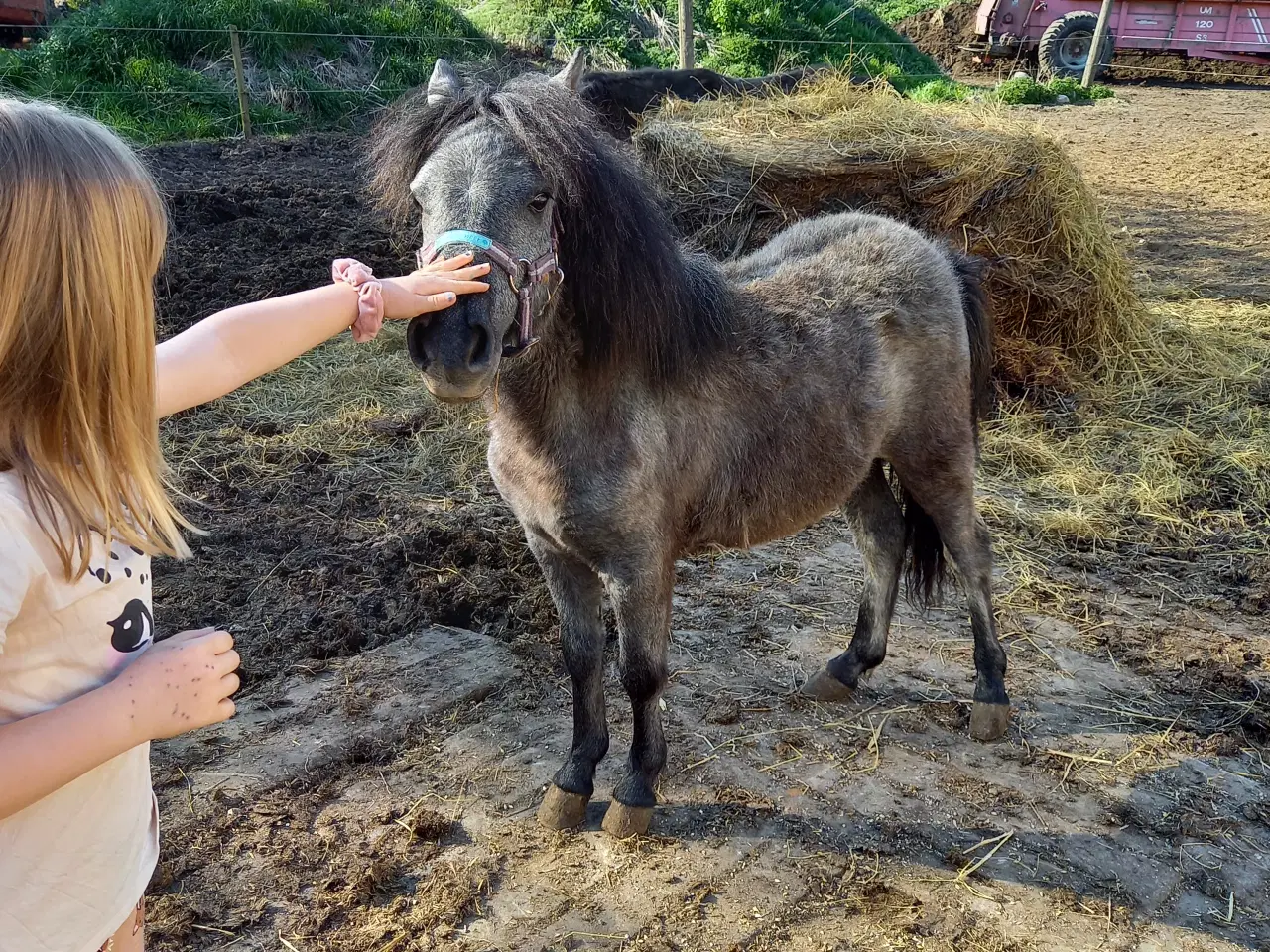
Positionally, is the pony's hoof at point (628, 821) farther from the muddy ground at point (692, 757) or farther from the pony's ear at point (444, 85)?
the pony's ear at point (444, 85)

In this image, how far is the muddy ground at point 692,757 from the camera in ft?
8.12

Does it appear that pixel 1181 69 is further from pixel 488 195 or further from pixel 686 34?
pixel 488 195

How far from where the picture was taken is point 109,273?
3.95ft

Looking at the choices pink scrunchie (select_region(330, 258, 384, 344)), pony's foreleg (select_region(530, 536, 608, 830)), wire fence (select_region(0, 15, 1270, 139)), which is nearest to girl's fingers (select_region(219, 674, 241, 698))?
pink scrunchie (select_region(330, 258, 384, 344))

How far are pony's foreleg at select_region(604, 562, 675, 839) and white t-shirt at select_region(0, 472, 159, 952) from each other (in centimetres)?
140

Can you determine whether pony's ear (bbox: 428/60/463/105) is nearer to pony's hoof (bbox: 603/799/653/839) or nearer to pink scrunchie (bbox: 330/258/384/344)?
pink scrunchie (bbox: 330/258/384/344)

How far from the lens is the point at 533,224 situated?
2.20 meters

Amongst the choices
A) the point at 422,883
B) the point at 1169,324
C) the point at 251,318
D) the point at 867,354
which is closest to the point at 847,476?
the point at 867,354

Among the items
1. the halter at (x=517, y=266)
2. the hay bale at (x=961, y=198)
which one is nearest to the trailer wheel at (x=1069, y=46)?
the hay bale at (x=961, y=198)

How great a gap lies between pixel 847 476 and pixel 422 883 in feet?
5.72

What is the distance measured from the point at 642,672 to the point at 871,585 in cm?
121

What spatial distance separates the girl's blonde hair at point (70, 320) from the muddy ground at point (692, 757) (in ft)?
5.38

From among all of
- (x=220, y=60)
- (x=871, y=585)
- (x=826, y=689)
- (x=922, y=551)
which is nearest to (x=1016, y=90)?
(x=220, y=60)

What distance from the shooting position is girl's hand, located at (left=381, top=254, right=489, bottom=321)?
1780mm
